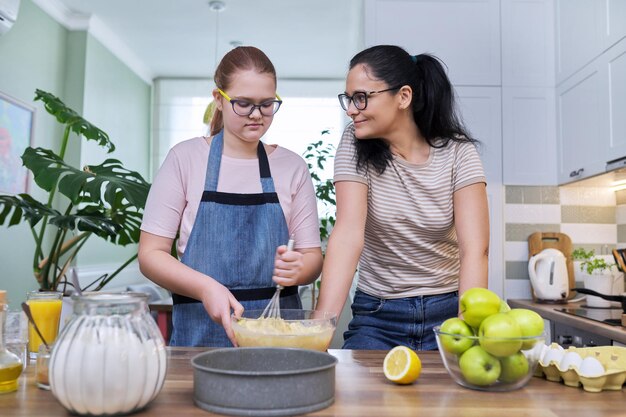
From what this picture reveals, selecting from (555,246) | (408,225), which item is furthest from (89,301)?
(555,246)

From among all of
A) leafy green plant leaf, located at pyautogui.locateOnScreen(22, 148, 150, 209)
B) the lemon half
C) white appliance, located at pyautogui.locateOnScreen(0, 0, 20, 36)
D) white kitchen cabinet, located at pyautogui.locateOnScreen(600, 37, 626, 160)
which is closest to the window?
white appliance, located at pyautogui.locateOnScreen(0, 0, 20, 36)

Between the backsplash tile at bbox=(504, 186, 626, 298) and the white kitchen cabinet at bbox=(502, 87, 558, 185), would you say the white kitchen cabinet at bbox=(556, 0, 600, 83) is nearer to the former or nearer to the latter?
the white kitchen cabinet at bbox=(502, 87, 558, 185)

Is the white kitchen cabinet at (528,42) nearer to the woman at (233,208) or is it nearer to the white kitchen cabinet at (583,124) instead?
the white kitchen cabinet at (583,124)

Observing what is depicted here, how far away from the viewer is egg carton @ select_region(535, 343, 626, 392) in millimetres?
987

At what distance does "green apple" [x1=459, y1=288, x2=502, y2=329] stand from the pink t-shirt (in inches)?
27.2

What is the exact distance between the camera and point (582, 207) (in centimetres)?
344

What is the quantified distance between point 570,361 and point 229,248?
882 mm

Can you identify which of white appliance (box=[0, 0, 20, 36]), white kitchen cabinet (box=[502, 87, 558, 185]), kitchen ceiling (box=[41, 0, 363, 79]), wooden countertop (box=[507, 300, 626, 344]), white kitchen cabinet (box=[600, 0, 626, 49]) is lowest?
wooden countertop (box=[507, 300, 626, 344])

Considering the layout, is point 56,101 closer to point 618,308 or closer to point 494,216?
point 494,216

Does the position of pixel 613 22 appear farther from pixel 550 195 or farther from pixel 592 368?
pixel 592 368

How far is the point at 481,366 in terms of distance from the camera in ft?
3.12

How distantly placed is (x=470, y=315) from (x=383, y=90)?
76cm

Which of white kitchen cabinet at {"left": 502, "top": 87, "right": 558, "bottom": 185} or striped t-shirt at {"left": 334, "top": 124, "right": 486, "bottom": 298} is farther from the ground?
white kitchen cabinet at {"left": 502, "top": 87, "right": 558, "bottom": 185}

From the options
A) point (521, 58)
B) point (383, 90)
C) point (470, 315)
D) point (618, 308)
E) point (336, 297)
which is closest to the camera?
point (470, 315)
